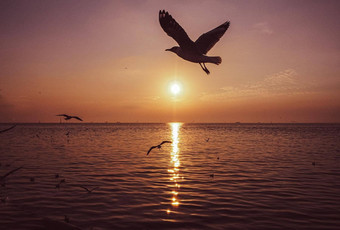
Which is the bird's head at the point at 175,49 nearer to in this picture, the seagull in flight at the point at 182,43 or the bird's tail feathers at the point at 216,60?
the seagull in flight at the point at 182,43

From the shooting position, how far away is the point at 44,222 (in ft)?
29.5

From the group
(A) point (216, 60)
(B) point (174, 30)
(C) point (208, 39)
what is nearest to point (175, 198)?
(A) point (216, 60)

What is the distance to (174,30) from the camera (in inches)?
328

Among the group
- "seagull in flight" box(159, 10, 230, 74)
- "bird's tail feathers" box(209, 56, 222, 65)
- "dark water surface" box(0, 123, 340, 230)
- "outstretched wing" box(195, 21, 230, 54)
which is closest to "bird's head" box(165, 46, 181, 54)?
"seagull in flight" box(159, 10, 230, 74)

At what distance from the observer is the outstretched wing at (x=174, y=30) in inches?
320

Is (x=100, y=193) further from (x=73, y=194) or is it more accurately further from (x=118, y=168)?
(x=118, y=168)

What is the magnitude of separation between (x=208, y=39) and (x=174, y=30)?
2313 mm

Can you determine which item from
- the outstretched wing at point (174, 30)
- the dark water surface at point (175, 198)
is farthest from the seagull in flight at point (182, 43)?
the dark water surface at point (175, 198)

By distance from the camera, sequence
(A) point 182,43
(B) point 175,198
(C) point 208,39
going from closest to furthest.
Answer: (A) point 182,43 < (C) point 208,39 < (B) point 175,198

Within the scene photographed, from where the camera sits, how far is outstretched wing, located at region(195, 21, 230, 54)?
10.1 m

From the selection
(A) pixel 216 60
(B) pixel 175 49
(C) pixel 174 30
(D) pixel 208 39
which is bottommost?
(A) pixel 216 60

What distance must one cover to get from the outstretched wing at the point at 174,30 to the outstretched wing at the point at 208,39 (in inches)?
69.8

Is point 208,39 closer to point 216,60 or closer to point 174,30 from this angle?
point 216,60

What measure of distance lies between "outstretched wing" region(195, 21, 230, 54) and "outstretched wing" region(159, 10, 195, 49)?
1774 millimetres
